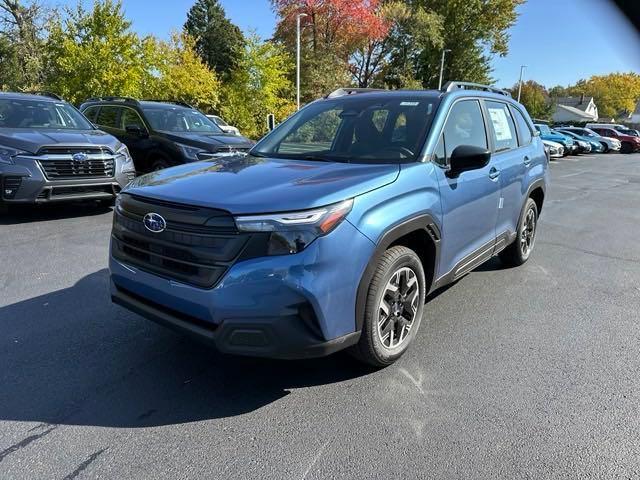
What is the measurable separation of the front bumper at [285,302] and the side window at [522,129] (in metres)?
3.28

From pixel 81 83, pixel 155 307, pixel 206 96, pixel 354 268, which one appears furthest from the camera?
pixel 206 96

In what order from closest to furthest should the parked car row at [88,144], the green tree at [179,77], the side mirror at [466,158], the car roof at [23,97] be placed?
the side mirror at [466,158]
the parked car row at [88,144]
the car roof at [23,97]
the green tree at [179,77]

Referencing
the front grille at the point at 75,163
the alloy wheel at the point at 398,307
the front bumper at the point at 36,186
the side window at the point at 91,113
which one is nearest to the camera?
the alloy wheel at the point at 398,307

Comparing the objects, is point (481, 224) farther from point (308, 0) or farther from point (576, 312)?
point (308, 0)

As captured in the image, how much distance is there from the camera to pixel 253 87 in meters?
24.9

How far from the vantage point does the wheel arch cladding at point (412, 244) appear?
2.77 meters

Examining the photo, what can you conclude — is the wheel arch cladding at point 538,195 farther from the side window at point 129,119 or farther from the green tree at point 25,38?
the green tree at point 25,38

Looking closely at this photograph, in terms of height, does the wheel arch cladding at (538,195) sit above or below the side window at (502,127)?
below

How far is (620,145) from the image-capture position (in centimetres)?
3697

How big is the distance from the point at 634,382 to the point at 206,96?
918 inches

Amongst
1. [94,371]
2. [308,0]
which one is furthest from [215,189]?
[308,0]

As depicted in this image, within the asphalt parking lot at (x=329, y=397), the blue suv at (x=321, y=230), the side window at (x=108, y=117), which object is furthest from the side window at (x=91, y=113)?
the blue suv at (x=321, y=230)

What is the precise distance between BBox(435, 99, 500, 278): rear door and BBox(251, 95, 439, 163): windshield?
0.73 ft

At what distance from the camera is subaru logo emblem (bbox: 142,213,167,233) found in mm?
2791
